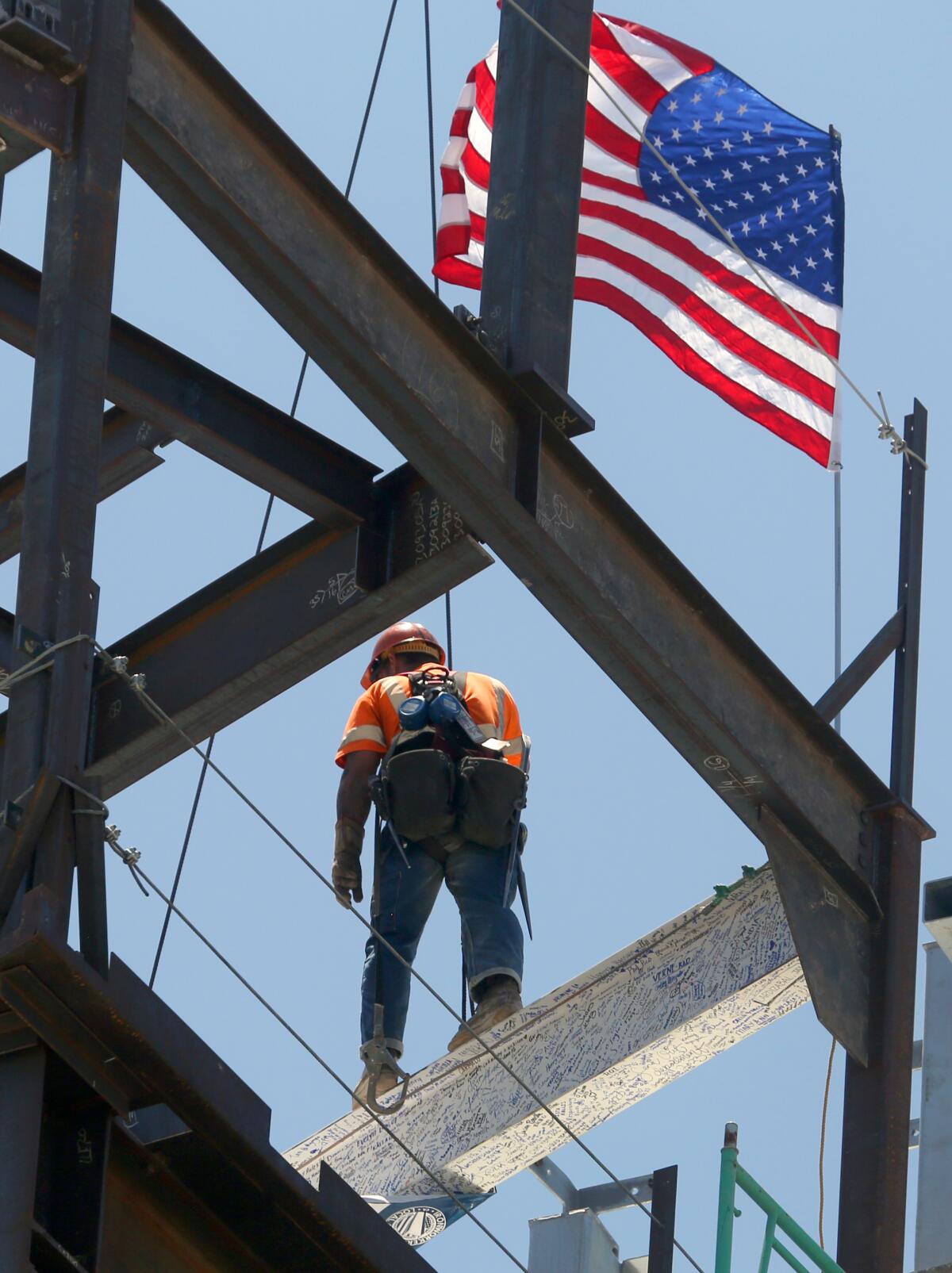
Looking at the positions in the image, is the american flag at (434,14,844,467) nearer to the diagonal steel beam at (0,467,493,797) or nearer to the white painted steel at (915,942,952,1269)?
the diagonal steel beam at (0,467,493,797)

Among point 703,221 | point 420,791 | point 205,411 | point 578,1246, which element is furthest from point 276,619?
point 703,221

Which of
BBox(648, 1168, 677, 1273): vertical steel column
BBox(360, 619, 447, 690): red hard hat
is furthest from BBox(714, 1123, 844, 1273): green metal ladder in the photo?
BBox(360, 619, 447, 690): red hard hat

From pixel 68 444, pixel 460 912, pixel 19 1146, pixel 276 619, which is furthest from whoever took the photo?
pixel 460 912

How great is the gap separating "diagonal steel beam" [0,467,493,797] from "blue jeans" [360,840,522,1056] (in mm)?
2391

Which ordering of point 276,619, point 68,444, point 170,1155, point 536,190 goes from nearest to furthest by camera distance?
1. point 170,1155
2. point 68,444
3. point 276,619
4. point 536,190

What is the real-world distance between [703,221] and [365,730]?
2.65 metres

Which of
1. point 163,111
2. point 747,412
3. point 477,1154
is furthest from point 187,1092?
point 747,412

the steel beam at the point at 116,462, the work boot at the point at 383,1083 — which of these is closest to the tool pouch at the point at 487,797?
the work boot at the point at 383,1083

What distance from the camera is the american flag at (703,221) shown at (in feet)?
40.9

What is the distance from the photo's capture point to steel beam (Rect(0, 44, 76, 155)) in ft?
28.0

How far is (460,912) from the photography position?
502 inches

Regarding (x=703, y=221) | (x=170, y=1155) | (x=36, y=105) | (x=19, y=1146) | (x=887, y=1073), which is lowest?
(x=19, y=1146)

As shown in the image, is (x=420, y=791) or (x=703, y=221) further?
(x=703, y=221)

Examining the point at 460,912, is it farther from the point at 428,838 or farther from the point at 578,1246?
the point at 578,1246
